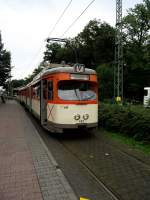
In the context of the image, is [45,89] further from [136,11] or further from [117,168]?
[136,11]

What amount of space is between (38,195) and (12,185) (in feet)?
2.54

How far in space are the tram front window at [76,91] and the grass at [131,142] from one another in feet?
6.08

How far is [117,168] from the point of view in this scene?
237 inches

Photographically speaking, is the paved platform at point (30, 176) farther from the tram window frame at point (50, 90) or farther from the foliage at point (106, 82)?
the foliage at point (106, 82)

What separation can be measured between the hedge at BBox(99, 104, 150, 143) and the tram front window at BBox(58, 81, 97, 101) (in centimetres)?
141

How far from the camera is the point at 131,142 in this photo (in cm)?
882

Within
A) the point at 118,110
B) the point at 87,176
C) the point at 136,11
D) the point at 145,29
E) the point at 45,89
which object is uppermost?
the point at 136,11

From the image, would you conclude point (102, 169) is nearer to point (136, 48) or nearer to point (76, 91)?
point (76, 91)

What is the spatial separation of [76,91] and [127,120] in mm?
2440

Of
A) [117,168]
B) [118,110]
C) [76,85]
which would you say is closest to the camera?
[117,168]

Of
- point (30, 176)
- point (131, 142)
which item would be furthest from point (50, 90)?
point (30, 176)

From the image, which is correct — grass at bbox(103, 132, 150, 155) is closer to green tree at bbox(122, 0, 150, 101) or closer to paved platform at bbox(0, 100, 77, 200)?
paved platform at bbox(0, 100, 77, 200)

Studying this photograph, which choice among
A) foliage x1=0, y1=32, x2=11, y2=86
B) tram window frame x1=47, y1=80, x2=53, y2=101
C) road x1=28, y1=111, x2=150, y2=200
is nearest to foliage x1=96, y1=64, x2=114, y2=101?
foliage x1=0, y1=32, x2=11, y2=86

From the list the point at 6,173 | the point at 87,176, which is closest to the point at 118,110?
the point at 87,176
